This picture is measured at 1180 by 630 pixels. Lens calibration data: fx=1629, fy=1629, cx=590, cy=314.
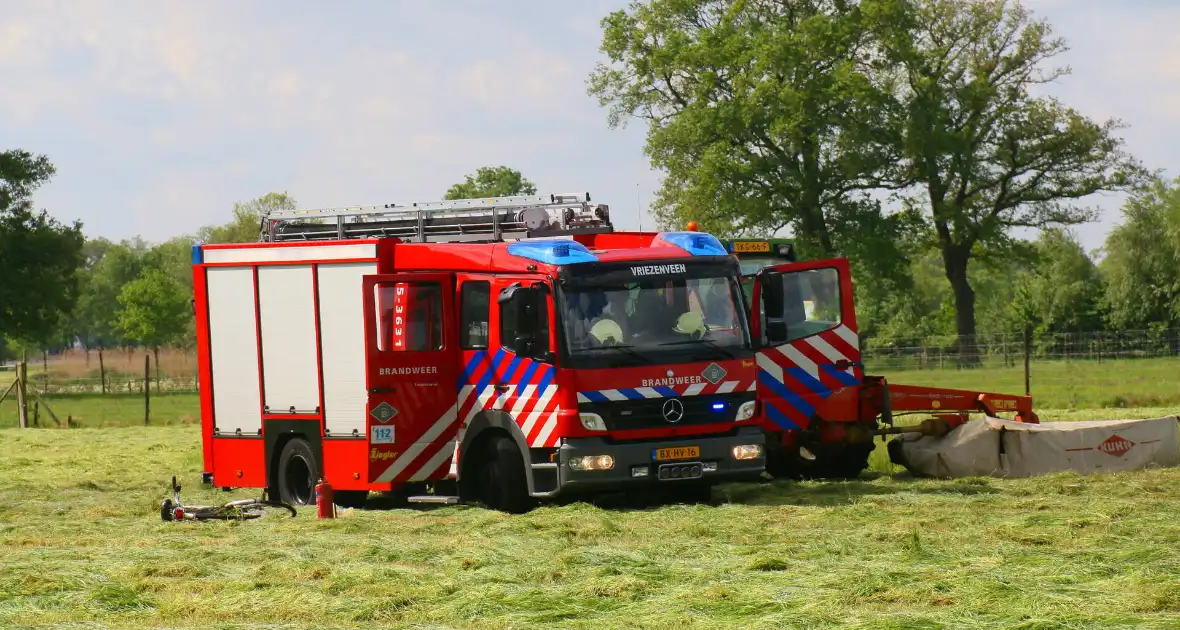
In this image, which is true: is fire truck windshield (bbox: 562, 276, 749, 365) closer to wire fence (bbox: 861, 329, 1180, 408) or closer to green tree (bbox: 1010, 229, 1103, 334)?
wire fence (bbox: 861, 329, 1180, 408)

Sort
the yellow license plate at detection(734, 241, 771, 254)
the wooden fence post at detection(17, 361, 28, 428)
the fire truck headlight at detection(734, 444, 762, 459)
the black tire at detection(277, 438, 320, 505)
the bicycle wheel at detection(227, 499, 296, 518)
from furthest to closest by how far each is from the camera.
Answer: the wooden fence post at detection(17, 361, 28, 428) → the yellow license plate at detection(734, 241, 771, 254) → the black tire at detection(277, 438, 320, 505) → the bicycle wheel at detection(227, 499, 296, 518) → the fire truck headlight at detection(734, 444, 762, 459)

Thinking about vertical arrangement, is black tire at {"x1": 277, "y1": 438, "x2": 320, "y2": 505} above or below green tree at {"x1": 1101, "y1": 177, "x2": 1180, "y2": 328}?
below

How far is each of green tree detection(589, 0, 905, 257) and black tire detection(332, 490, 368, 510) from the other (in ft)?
120

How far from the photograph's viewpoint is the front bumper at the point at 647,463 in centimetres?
1433

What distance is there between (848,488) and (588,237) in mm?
3489

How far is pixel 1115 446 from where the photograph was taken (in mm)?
16438

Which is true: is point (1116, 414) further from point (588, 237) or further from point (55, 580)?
point (55, 580)

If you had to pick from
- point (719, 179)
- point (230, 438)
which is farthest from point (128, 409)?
point (230, 438)

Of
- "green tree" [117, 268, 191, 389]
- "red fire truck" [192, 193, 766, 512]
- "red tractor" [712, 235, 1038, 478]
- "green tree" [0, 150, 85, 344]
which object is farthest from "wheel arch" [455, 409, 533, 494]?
"green tree" [117, 268, 191, 389]

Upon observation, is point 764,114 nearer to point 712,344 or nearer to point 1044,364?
point 1044,364

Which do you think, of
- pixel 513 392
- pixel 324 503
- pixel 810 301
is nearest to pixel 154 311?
pixel 810 301

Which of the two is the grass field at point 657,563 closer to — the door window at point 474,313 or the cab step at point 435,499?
the cab step at point 435,499

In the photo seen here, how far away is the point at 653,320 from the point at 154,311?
6756 cm

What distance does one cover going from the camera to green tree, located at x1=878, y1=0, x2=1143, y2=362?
53750mm
